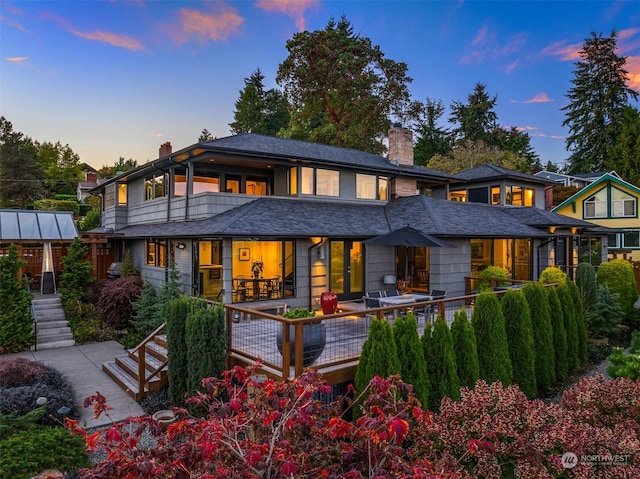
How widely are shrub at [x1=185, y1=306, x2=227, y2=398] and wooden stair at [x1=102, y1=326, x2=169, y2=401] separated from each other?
1738 mm

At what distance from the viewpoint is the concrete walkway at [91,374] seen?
23.3 ft

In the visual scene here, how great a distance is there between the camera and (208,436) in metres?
2.67

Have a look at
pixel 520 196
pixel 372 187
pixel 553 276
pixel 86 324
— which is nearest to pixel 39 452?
pixel 86 324

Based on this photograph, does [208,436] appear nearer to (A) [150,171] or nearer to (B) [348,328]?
(B) [348,328]

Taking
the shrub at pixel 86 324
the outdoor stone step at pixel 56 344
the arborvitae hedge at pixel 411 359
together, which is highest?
the arborvitae hedge at pixel 411 359

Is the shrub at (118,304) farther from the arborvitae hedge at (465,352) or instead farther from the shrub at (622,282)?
the shrub at (622,282)

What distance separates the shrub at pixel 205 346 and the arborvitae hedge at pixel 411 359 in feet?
9.71

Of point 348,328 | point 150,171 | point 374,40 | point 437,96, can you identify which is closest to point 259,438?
point 348,328

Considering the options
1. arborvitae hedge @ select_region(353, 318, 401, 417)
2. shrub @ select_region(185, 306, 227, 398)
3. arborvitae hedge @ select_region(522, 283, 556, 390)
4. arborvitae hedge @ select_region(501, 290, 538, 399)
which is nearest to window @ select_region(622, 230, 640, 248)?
arborvitae hedge @ select_region(522, 283, 556, 390)

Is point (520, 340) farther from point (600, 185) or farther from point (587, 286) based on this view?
point (600, 185)

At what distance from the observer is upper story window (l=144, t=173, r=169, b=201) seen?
→ 15560 mm

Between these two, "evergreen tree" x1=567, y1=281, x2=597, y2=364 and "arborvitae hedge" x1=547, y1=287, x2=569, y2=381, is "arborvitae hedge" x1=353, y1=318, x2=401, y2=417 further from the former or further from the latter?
"evergreen tree" x1=567, y1=281, x2=597, y2=364

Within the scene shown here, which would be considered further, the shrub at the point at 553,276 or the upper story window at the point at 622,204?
the upper story window at the point at 622,204

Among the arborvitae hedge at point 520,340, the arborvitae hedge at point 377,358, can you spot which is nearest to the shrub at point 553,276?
the arborvitae hedge at point 520,340
